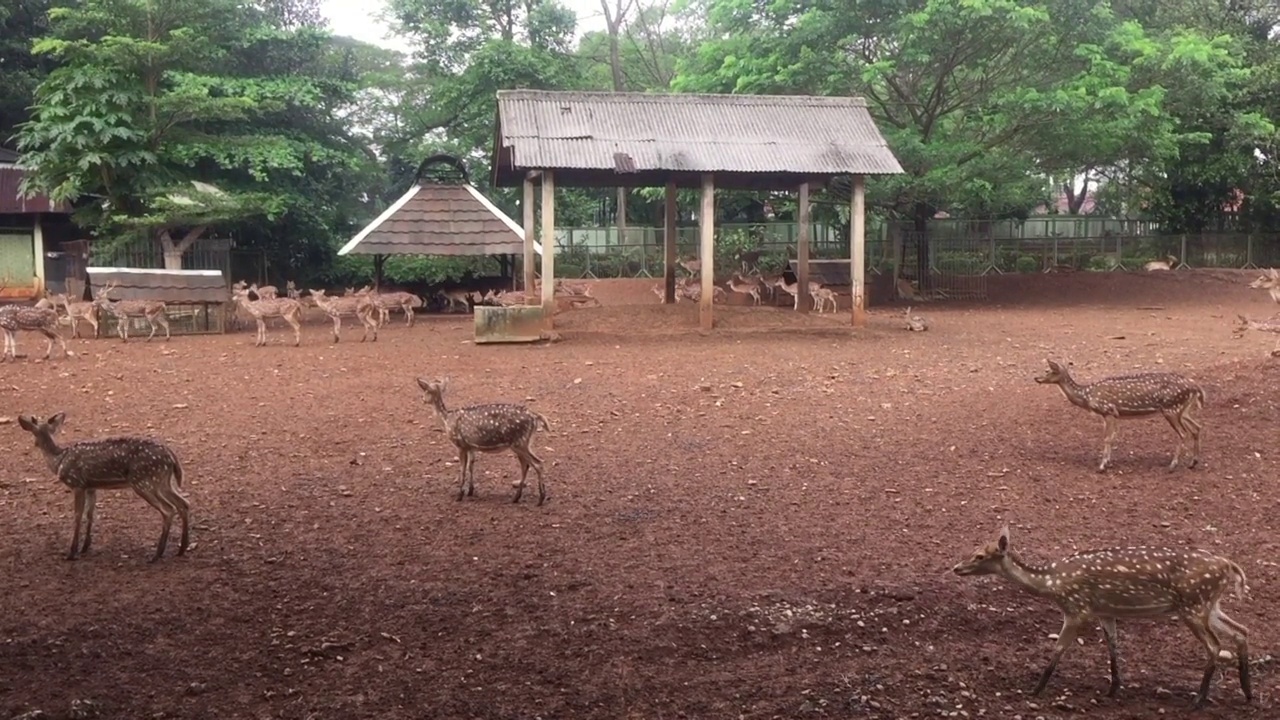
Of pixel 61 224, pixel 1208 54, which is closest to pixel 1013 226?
pixel 1208 54

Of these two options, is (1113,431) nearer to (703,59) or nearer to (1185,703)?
(1185,703)

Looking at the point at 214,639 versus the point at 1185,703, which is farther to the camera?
the point at 214,639

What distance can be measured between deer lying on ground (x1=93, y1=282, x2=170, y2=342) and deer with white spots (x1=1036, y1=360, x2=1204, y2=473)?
16300mm

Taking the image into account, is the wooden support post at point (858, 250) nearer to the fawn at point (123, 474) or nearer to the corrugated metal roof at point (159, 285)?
the corrugated metal roof at point (159, 285)

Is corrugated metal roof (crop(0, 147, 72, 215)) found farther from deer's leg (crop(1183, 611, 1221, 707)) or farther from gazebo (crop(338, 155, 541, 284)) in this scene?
deer's leg (crop(1183, 611, 1221, 707))

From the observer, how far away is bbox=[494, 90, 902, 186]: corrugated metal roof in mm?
18422

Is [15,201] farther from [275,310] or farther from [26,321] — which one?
[26,321]

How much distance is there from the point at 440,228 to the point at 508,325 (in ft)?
24.2

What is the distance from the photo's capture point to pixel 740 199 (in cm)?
3750

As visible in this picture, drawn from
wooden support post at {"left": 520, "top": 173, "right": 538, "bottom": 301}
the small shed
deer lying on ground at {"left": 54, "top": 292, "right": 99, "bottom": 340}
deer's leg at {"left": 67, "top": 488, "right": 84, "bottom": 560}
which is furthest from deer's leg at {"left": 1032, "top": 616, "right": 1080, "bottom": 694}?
deer lying on ground at {"left": 54, "top": 292, "right": 99, "bottom": 340}

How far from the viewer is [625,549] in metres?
6.55

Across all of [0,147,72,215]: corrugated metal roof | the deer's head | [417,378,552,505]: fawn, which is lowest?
the deer's head

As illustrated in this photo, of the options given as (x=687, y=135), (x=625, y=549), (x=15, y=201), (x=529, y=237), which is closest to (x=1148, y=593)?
(x=625, y=549)

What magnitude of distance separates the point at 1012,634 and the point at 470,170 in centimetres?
3307
